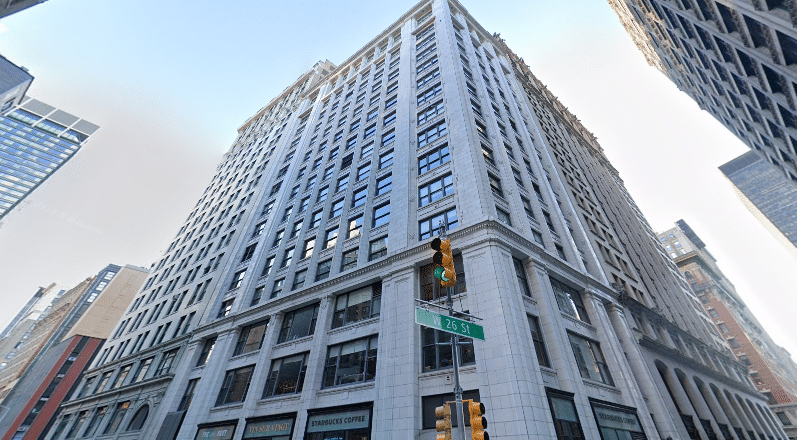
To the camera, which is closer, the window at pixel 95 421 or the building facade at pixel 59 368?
the window at pixel 95 421

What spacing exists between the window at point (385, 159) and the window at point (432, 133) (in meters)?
3.08

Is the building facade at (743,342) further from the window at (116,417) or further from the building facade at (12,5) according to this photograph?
the building facade at (12,5)

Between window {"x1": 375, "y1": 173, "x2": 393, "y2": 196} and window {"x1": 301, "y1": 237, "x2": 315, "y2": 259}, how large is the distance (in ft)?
24.5

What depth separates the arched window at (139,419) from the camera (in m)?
29.9

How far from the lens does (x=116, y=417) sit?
32.7 metres

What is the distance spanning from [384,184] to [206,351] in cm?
2095

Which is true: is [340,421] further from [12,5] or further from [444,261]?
[12,5]

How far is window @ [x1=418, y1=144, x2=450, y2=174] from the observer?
2716cm

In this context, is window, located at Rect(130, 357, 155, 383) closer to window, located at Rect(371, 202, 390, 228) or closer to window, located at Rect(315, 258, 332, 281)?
window, located at Rect(315, 258, 332, 281)

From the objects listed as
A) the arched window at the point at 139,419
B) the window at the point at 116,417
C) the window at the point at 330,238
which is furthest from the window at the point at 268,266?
the window at the point at 116,417

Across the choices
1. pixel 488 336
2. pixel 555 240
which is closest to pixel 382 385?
pixel 488 336

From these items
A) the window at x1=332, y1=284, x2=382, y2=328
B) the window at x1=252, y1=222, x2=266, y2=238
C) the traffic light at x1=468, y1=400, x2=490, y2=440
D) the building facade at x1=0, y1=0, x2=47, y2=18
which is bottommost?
the traffic light at x1=468, y1=400, x2=490, y2=440

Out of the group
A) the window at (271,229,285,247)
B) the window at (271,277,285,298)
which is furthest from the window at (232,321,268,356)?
the window at (271,229,285,247)

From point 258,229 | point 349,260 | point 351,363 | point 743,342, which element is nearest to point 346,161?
point 258,229
